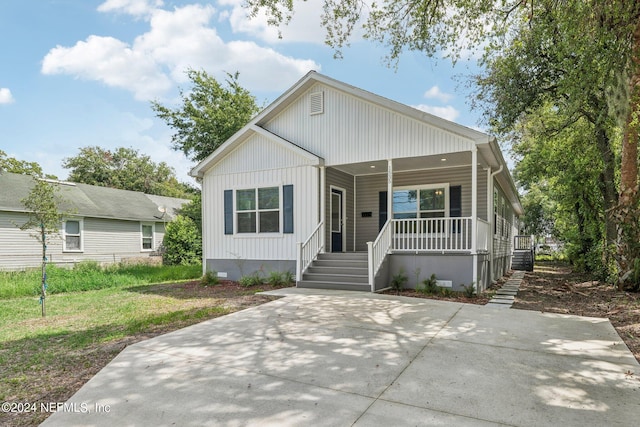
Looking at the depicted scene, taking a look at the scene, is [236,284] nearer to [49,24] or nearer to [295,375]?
[295,375]

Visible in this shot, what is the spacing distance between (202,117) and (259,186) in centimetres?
1191

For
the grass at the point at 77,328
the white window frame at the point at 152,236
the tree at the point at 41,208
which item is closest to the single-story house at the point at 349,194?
the grass at the point at 77,328

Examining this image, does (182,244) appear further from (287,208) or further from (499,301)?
(499,301)

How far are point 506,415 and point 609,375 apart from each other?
1.61 metres

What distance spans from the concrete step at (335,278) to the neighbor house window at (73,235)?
43.0 feet

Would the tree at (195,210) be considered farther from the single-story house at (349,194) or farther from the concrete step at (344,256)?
the concrete step at (344,256)

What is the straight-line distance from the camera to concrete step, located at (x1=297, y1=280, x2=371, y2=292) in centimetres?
848

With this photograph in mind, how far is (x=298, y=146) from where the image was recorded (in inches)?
419

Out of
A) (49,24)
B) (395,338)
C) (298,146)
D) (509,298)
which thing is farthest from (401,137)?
(49,24)

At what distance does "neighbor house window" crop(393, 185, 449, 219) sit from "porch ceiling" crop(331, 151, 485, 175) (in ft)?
2.27

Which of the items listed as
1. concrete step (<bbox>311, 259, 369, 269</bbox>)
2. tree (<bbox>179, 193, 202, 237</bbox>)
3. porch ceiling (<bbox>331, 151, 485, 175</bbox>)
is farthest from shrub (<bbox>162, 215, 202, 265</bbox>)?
concrete step (<bbox>311, 259, 369, 269</bbox>)

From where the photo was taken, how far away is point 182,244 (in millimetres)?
18375

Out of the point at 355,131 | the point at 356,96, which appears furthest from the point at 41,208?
the point at 356,96

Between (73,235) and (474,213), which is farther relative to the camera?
(73,235)
